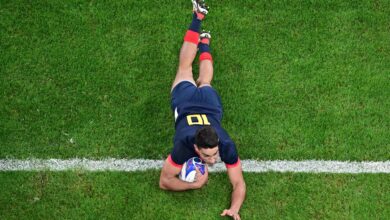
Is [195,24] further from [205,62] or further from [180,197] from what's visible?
[180,197]

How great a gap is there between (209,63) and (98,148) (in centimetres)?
190

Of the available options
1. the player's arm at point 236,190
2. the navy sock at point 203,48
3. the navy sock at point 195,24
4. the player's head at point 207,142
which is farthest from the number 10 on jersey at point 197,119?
the navy sock at point 195,24

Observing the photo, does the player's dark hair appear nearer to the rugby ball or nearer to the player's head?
the player's head

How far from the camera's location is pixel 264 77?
8.61 metres

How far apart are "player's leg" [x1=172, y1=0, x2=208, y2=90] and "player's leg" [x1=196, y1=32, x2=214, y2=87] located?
0.12m

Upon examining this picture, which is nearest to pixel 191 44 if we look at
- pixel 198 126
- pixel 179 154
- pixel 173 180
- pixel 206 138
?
pixel 198 126

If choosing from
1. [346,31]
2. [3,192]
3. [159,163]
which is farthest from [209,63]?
[3,192]

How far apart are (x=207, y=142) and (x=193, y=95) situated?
1253mm

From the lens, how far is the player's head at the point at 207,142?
6.66 m

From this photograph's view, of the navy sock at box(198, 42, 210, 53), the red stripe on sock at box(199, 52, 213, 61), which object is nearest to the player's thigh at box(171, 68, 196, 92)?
the red stripe on sock at box(199, 52, 213, 61)

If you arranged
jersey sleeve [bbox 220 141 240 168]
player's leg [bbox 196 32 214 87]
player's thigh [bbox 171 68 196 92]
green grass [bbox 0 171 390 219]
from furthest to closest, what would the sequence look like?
player's leg [bbox 196 32 214 87] < player's thigh [bbox 171 68 196 92] < green grass [bbox 0 171 390 219] < jersey sleeve [bbox 220 141 240 168]

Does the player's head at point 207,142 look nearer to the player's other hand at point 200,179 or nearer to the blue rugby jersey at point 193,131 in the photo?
the blue rugby jersey at point 193,131

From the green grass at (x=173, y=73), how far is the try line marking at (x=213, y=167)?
100mm

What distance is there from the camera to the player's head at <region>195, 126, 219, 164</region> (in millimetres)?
6664
